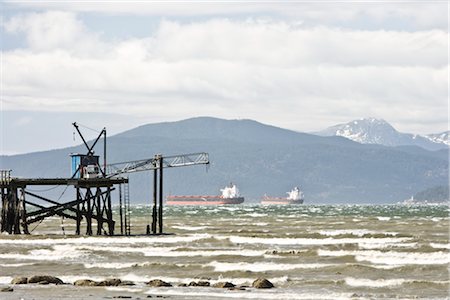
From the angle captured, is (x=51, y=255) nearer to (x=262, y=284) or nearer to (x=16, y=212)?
(x=16, y=212)

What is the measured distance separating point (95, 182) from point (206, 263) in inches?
921

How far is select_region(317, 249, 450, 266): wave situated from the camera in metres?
59.0

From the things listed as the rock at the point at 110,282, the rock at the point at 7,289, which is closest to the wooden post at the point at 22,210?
the rock at the point at 110,282

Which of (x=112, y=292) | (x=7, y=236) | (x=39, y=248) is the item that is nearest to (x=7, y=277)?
(x=112, y=292)

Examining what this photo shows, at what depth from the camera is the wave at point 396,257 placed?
59.0 meters

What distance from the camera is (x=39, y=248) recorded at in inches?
2731

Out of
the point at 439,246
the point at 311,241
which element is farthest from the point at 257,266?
the point at 311,241

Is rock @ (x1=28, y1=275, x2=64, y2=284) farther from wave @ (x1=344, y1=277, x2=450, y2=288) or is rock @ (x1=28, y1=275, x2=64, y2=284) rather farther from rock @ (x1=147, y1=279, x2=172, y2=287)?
wave @ (x1=344, y1=277, x2=450, y2=288)

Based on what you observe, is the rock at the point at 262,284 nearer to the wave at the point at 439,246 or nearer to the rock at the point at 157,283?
the rock at the point at 157,283

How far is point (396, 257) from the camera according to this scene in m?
61.8

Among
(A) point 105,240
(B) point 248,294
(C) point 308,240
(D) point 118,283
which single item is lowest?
(B) point 248,294

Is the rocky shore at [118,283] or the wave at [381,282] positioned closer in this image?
the rocky shore at [118,283]

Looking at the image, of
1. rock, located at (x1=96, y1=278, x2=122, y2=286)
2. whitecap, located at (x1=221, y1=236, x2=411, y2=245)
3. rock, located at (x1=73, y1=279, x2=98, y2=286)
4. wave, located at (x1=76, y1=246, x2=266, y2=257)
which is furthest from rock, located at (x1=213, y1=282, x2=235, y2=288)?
whitecap, located at (x1=221, y1=236, x2=411, y2=245)

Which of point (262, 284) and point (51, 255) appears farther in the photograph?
point (51, 255)
